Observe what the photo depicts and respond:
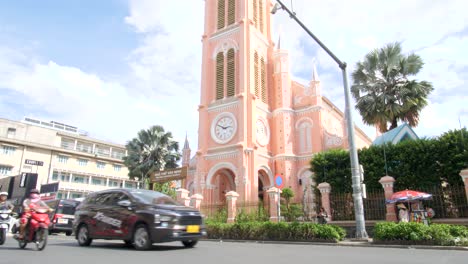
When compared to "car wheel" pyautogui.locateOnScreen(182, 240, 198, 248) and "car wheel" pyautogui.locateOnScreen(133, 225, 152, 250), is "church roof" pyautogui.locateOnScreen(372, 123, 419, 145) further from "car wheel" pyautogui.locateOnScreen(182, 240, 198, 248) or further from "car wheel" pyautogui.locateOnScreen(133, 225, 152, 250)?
"car wheel" pyautogui.locateOnScreen(133, 225, 152, 250)

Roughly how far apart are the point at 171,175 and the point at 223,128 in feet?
22.7

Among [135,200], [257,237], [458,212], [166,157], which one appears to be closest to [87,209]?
[135,200]

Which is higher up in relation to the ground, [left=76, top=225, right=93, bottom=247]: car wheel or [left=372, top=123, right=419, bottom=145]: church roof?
[left=372, top=123, right=419, bottom=145]: church roof

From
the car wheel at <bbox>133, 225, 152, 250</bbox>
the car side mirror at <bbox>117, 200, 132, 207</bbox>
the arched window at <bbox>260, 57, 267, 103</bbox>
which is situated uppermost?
the arched window at <bbox>260, 57, 267, 103</bbox>

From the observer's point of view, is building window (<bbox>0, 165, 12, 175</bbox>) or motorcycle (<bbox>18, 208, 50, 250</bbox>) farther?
building window (<bbox>0, 165, 12, 175</bbox>)

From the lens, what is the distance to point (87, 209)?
361 inches

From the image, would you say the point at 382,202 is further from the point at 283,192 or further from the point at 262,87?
the point at 262,87

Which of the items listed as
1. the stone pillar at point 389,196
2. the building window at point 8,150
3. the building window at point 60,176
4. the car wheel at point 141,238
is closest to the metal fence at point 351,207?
the stone pillar at point 389,196

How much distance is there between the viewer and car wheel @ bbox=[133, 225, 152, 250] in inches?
294

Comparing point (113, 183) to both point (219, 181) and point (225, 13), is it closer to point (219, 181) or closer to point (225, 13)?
point (219, 181)

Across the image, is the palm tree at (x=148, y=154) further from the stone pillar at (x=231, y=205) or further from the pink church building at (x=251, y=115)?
the stone pillar at (x=231, y=205)

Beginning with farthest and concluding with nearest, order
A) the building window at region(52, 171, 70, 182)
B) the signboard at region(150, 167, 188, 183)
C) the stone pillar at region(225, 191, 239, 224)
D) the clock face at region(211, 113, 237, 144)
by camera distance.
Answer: the building window at region(52, 171, 70, 182) < the clock face at region(211, 113, 237, 144) < the signboard at region(150, 167, 188, 183) < the stone pillar at region(225, 191, 239, 224)

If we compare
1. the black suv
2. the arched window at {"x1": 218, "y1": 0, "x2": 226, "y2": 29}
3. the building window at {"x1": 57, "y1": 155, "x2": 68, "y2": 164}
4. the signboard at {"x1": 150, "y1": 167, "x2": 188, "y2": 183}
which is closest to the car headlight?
the black suv

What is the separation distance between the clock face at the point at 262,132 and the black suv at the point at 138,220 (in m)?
21.1
